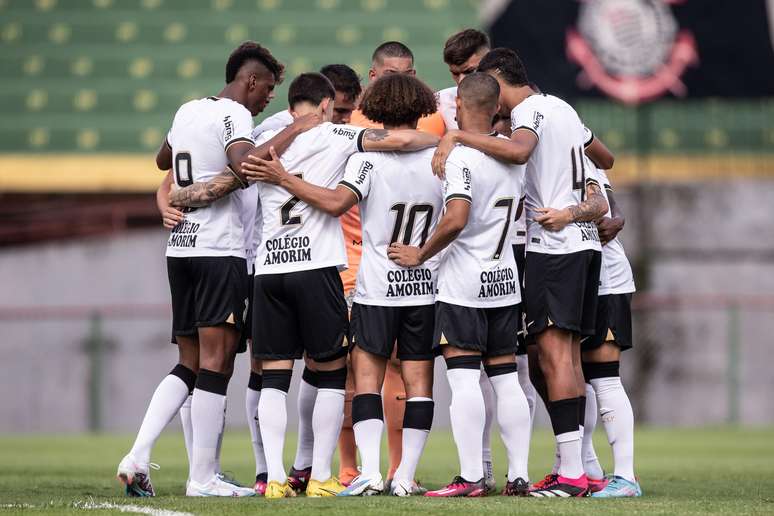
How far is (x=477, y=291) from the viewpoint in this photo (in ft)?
19.1

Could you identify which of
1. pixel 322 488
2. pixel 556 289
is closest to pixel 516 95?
pixel 556 289

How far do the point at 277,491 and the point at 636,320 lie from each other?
35.1 ft

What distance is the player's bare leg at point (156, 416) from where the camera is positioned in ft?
19.8

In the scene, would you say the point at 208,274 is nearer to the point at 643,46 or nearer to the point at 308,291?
the point at 308,291

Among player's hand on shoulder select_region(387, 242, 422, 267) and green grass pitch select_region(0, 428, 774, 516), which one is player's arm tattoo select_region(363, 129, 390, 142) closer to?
player's hand on shoulder select_region(387, 242, 422, 267)

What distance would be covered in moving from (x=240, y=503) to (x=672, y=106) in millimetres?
13228

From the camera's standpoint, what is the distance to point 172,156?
21.0 ft

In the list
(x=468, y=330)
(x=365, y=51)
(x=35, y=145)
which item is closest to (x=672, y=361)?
(x=365, y=51)

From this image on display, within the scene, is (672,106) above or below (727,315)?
above

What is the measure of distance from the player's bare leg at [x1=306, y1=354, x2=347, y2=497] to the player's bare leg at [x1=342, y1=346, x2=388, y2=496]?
0.08 metres

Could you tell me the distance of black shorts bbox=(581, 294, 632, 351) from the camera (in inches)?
251

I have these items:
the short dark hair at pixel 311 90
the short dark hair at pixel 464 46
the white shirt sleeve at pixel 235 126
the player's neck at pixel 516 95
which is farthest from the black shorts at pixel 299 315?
the short dark hair at pixel 464 46

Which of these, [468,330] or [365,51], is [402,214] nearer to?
[468,330]

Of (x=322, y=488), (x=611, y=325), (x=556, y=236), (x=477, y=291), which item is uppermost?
(x=556, y=236)
